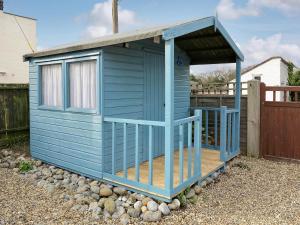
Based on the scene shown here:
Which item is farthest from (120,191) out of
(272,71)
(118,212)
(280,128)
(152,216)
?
(272,71)

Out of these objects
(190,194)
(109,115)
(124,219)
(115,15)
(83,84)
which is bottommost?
(124,219)

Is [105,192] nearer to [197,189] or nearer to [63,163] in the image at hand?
[197,189]

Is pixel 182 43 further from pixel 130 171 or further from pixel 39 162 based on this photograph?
pixel 39 162

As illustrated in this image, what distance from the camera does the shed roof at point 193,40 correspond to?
3736 mm

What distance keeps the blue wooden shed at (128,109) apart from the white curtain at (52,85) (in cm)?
2

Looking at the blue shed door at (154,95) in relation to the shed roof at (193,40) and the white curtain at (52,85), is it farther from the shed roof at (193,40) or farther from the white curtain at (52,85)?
the white curtain at (52,85)

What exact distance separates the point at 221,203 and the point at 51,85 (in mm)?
3732

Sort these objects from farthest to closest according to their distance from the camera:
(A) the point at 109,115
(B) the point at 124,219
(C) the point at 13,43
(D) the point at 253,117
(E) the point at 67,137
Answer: (C) the point at 13,43 < (D) the point at 253,117 < (E) the point at 67,137 < (A) the point at 109,115 < (B) the point at 124,219

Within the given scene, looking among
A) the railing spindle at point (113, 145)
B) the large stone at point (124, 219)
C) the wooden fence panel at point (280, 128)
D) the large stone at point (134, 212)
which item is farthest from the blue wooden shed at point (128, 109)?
the wooden fence panel at point (280, 128)

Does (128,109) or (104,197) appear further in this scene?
(128,109)

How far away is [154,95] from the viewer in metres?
5.53

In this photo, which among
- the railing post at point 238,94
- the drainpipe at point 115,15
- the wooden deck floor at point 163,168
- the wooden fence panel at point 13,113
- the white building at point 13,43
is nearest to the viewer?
the wooden deck floor at point 163,168

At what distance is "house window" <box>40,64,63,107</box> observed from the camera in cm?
533

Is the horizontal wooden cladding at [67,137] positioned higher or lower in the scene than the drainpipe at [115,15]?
lower
